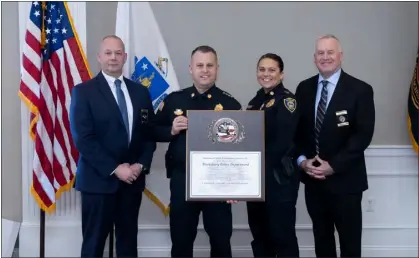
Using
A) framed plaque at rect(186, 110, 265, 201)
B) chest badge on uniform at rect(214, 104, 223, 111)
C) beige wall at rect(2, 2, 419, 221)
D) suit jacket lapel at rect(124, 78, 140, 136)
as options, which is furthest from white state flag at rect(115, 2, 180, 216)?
framed plaque at rect(186, 110, 265, 201)

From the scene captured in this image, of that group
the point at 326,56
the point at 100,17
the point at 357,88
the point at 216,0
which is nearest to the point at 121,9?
the point at 100,17

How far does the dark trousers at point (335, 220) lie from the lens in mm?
2730

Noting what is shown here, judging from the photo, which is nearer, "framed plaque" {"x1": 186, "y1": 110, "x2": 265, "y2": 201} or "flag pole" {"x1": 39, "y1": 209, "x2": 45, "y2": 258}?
"framed plaque" {"x1": 186, "y1": 110, "x2": 265, "y2": 201}

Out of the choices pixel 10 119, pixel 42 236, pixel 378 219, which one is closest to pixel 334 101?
pixel 378 219

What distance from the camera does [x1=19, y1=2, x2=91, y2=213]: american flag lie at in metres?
3.13

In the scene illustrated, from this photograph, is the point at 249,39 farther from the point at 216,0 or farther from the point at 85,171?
the point at 85,171

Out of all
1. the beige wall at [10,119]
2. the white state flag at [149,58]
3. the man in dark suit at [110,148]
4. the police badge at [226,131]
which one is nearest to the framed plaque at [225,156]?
the police badge at [226,131]

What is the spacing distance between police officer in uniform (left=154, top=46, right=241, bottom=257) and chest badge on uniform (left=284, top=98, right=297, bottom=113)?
0.90 feet

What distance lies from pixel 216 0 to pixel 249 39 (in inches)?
15.6

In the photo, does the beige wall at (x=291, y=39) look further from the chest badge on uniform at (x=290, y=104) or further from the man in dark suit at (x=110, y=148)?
the chest badge on uniform at (x=290, y=104)

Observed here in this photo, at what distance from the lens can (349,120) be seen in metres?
2.69

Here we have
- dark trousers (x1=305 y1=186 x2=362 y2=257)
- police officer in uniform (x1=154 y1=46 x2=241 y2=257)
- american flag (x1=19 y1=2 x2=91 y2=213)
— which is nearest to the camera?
police officer in uniform (x1=154 y1=46 x2=241 y2=257)

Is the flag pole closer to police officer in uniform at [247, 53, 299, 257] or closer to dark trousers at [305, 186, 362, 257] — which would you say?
police officer in uniform at [247, 53, 299, 257]

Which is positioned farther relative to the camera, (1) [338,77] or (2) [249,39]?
(2) [249,39]
